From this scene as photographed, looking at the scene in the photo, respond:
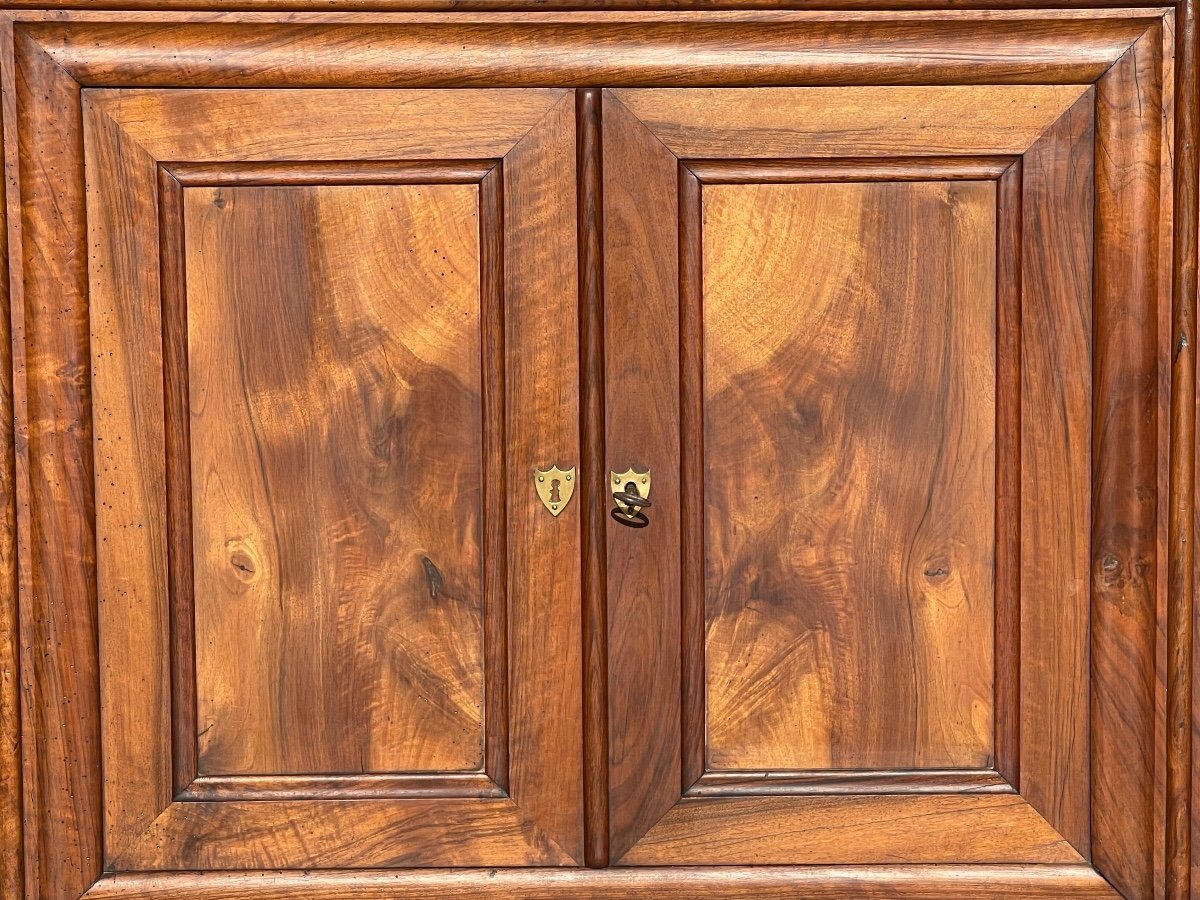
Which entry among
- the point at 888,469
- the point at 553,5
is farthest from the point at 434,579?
the point at 553,5

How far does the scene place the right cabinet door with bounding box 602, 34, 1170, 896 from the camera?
3.35 feet

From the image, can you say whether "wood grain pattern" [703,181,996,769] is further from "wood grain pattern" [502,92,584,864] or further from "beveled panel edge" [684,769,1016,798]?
"wood grain pattern" [502,92,584,864]

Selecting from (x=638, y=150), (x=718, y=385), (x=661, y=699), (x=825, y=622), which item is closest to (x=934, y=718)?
(x=825, y=622)

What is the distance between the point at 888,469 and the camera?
3.43 feet

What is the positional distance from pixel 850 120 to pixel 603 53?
245 mm

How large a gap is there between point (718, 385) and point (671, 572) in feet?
0.62

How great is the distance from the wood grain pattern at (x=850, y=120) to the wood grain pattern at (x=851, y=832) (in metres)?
0.63

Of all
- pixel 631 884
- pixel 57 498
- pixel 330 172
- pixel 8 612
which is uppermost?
pixel 330 172

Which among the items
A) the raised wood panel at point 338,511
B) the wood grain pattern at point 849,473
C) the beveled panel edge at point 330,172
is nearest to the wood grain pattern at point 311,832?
the raised wood panel at point 338,511

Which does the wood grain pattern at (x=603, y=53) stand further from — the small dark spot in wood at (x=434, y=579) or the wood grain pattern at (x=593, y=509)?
the small dark spot in wood at (x=434, y=579)

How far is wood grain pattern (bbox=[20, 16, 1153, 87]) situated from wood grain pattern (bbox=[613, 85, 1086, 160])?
0.01 m

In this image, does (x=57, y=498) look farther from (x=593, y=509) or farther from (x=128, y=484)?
(x=593, y=509)

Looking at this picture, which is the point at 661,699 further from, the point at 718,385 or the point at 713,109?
the point at 713,109

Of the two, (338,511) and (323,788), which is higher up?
(338,511)
